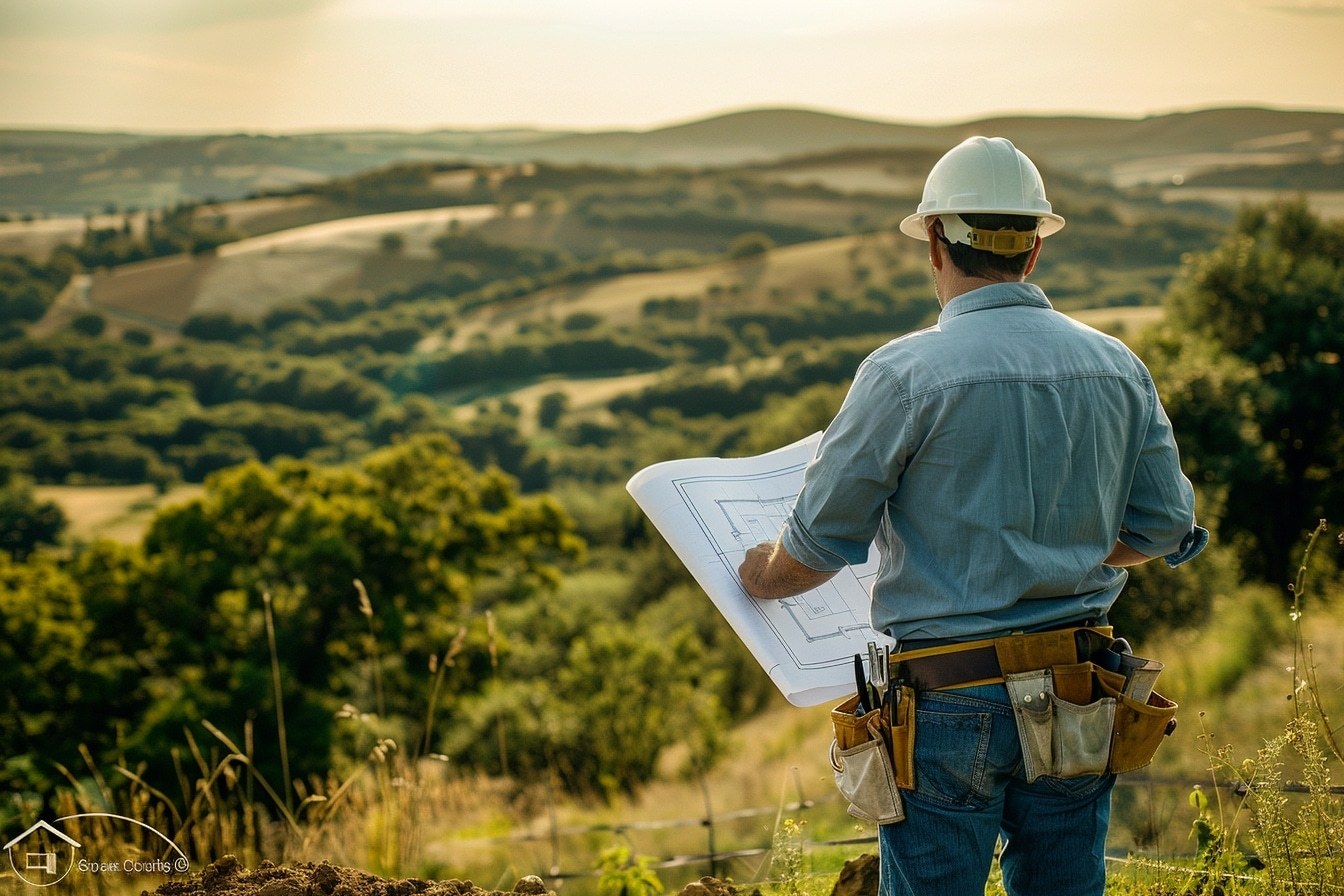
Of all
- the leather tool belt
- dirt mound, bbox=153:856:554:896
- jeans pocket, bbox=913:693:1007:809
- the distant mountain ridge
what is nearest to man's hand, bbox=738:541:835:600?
the leather tool belt

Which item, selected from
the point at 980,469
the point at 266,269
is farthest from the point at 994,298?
the point at 266,269

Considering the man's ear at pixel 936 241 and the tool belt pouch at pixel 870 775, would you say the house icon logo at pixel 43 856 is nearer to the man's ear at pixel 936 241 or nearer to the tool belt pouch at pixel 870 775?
the tool belt pouch at pixel 870 775

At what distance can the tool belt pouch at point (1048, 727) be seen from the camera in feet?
6.36

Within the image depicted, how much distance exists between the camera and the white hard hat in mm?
1987

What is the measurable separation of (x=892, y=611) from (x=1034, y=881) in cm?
60

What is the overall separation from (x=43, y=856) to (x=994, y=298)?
3752 mm

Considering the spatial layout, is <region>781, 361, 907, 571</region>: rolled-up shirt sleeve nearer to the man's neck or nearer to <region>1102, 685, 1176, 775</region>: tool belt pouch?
the man's neck

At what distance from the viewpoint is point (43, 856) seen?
12.7ft

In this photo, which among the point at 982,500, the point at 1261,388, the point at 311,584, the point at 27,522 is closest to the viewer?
the point at 982,500

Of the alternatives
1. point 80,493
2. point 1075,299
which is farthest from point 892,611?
point 1075,299

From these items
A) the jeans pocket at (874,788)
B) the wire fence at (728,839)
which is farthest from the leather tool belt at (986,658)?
the wire fence at (728,839)

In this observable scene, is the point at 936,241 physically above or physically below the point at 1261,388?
above

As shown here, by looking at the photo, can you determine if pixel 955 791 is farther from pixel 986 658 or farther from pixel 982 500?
pixel 982 500

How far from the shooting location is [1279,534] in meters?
22.6
